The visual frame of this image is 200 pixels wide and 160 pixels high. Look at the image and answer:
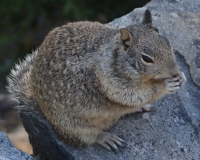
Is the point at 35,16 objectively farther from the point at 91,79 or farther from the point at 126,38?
the point at 126,38

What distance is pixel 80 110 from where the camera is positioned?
12.8 feet

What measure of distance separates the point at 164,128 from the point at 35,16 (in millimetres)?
3559

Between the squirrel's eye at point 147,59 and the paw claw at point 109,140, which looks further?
the paw claw at point 109,140

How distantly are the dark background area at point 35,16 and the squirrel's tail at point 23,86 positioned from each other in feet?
5.56

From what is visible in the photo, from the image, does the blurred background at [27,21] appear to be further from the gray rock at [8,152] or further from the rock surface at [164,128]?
the gray rock at [8,152]

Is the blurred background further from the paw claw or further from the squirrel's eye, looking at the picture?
the squirrel's eye

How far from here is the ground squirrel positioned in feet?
11.9

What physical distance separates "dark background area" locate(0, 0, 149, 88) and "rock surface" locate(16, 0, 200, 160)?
1.63 metres

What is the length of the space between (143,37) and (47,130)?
4.25 ft

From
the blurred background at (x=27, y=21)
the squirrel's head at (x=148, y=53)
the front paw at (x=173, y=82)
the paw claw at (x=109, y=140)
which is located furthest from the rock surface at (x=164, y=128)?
the blurred background at (x=27, y=21)

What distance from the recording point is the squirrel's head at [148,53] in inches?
137

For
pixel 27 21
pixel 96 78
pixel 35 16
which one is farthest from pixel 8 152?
pixel 35 16

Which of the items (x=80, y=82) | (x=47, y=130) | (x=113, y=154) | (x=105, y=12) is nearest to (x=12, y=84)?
(x=47, y=130)

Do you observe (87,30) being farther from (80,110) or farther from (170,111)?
(170,111)
